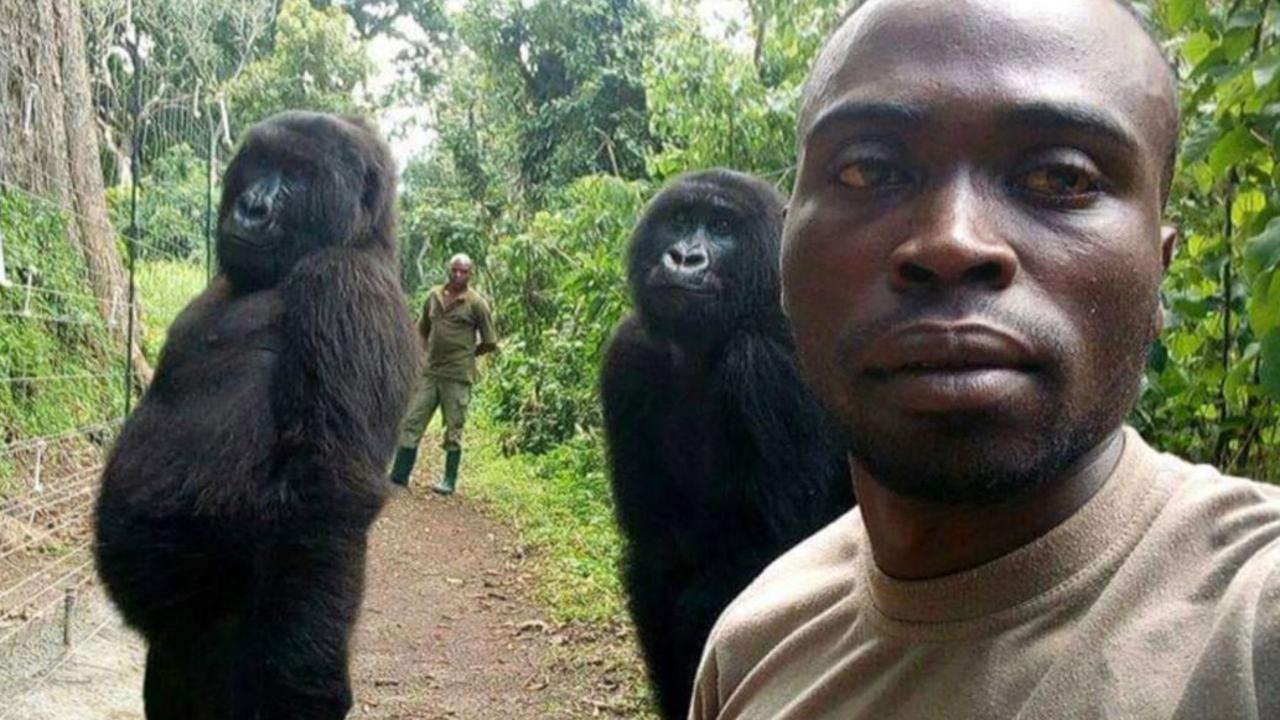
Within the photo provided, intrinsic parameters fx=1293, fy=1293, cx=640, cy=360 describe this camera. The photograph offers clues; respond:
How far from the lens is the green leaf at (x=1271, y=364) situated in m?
2.12

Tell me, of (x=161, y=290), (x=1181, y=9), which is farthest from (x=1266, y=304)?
(x=161, y=290)

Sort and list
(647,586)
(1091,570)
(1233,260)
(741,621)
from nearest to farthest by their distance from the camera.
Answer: (1091,570)
(741,621)
(1233,260)
(647,586)

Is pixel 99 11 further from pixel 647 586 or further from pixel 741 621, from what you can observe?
pixel 741 621

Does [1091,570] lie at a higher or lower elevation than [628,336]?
higher

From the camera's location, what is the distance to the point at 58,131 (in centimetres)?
677

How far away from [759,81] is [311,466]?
5.23m

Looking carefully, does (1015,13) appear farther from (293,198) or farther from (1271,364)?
(293,198)

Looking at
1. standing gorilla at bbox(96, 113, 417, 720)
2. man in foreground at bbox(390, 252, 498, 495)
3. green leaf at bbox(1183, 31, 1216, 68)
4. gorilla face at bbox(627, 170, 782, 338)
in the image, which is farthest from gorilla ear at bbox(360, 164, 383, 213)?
man in foreground at bbox(390, 252, 498, 495)

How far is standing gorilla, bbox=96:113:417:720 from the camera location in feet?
12.7

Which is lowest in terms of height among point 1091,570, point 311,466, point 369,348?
point 311,466

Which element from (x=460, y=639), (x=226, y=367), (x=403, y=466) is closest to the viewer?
(x=226, y=367)

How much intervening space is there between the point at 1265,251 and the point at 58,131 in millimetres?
6244

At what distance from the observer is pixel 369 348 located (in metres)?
3.98

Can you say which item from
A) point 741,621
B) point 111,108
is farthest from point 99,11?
point 741,621
